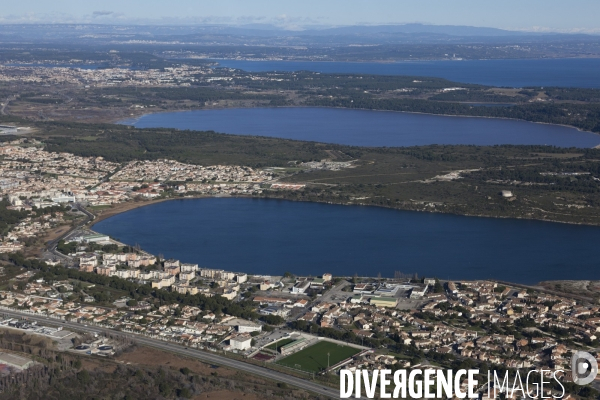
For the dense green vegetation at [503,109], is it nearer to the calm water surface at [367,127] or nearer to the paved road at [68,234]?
the calm water surface at [367,127]

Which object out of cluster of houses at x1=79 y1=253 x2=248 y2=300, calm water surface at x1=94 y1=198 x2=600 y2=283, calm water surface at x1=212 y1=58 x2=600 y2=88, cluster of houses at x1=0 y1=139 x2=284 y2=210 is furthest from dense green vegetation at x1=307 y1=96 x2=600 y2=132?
cluster of houses at x1=79 y1=253 x2=248 y2=300

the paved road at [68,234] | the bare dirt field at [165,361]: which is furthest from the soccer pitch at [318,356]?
the paved road at [68,234]

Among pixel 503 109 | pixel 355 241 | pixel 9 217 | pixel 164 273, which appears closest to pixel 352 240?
pixel 355 241

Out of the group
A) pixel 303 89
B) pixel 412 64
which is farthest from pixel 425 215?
pixel 412 64

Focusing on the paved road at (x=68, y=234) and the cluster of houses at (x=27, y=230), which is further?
the cluster of houses at (x=27, y=230)

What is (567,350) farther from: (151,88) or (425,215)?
(151,88)
